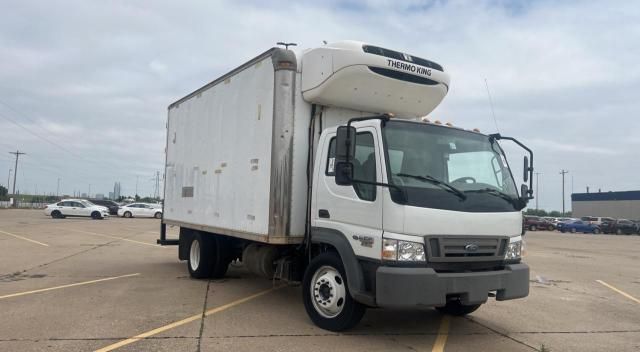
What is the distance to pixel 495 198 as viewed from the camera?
569 centimetres

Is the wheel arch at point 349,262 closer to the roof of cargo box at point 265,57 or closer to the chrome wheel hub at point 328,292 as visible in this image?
the chrome wheel hub at point 328,292

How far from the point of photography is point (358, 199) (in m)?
5.61

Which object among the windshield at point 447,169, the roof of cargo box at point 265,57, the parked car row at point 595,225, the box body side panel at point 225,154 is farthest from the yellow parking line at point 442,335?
the parked car row at point 595,225

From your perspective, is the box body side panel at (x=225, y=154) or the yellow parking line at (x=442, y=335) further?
the box body side panel at (x=225, y=154)

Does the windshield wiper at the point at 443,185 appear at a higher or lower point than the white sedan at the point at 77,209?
higher

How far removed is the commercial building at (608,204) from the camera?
6662 centimetres

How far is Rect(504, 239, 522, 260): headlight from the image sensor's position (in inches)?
228

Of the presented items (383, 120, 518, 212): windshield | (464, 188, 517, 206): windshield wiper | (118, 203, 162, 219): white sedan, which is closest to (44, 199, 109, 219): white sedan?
(118, 203, 162, 219): white sedan

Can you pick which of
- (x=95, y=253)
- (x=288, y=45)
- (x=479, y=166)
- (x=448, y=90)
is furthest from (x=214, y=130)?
(x=95, y=253)

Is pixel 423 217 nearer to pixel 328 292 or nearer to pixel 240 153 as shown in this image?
pixel 328 292

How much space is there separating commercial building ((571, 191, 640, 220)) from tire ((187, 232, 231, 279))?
71.2 m

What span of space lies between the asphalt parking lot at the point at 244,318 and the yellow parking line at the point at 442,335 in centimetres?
1

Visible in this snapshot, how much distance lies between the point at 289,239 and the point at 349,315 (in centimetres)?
141

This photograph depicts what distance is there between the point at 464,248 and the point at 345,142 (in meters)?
1.69
